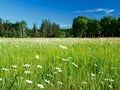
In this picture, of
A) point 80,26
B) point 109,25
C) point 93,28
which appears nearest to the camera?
point 109,25

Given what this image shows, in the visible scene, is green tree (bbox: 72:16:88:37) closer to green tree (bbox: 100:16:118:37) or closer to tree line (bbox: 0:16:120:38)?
tree line (bbox: 0:16:120:38)

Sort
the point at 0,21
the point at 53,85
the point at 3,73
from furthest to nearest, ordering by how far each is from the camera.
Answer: the point at 0,21 < the point at 3,73 < the point at 53,85

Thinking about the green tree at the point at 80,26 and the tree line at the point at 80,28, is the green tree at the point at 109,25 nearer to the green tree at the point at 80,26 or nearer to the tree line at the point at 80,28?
the tree line at the point at 80,28

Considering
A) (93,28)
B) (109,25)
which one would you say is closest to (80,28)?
(93,28)

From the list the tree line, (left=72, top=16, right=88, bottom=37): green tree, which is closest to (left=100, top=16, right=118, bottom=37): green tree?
the tree line

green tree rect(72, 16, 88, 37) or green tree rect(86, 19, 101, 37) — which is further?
green tree rect(72, 16, 88, 37)

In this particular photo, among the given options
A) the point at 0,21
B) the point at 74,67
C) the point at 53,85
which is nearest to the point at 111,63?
the point at 74,67

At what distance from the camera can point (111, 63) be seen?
224 inches

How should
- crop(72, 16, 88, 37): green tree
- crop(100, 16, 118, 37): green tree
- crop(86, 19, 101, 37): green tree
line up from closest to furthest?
crop(100, 16, 118, 37): green tree, crop(86, 19, 101, 37): green tree, crop(72, 16, 88, 37): green tree

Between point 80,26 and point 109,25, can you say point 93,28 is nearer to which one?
point 80,26

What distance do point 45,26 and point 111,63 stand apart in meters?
116

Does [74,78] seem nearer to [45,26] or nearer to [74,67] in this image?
[74,67]

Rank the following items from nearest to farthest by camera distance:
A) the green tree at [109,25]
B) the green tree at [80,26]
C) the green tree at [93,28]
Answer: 1. the green tree at [109,25]
2. the green tree at [93,28]
3. the green tree at [80,26]

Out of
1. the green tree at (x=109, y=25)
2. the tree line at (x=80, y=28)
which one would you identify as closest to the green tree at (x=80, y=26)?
the tree line at (x=80, y=28)
